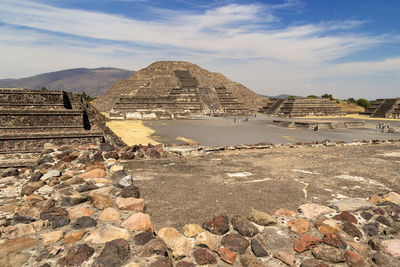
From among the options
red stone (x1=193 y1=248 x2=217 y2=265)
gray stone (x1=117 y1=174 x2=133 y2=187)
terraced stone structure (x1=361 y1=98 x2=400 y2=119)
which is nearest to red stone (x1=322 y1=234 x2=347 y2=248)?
red stone (x1=193 y1=248 x2=217 y2=265)

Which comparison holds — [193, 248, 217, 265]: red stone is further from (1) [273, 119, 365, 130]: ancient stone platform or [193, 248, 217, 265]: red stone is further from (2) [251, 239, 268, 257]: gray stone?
(1) [273, 119, 365, 130]: ancient stone platform

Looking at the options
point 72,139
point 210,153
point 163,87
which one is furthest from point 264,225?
point 163,87

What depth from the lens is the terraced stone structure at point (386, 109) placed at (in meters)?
40.0

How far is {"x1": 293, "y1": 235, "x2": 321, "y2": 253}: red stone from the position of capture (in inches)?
99.0

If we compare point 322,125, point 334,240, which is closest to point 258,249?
point 334,240

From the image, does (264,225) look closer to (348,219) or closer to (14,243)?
(348,219)

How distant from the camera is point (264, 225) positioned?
2922mm

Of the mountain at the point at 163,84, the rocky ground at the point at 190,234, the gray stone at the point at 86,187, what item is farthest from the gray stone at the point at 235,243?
the mountain at the point at 163,84

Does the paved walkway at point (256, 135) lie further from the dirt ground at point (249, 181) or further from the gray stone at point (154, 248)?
the gray stone at point (154, 248)

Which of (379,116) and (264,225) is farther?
(379,116)

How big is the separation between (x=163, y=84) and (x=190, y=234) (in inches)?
2006

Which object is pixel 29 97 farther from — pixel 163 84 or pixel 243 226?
pixel 163 84

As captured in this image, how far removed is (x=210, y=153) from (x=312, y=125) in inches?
761

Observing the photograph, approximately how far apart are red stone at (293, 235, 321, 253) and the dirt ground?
73cm
